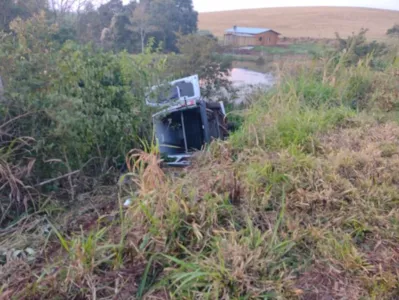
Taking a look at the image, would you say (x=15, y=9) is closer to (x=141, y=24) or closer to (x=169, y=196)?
(x=141, y=24)

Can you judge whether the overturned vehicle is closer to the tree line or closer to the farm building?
the tree line

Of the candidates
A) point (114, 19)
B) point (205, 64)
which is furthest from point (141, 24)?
point (205, 64)

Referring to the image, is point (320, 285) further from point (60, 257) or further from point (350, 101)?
point (350, 101)

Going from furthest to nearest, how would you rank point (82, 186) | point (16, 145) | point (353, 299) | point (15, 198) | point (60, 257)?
point (82, 186)
point (16, 145)
point (15, 198)
point (60, 257)
point (353, 299)

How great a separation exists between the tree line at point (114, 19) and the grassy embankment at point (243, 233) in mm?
12126

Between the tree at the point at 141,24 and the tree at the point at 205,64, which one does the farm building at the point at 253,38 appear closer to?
the tree at the point at 141,24

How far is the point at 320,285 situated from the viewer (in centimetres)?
221

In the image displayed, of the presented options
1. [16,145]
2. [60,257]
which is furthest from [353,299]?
[16,145]

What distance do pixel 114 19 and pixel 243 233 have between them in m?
18.1

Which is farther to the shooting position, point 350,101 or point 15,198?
point 350,101

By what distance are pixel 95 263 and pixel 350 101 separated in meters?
4.83

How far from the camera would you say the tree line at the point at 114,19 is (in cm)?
1518

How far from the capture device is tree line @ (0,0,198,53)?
598 inches

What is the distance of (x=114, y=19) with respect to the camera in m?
18.5
